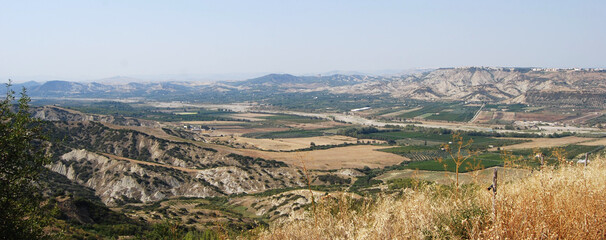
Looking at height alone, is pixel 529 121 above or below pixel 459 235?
below

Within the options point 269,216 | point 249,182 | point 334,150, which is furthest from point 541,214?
point 334,150

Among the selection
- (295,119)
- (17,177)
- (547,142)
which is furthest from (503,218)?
(295,119)

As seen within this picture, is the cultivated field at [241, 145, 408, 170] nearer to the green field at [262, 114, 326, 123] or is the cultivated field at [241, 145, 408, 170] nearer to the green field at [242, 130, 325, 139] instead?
the green field at [242, 130, 325, 139]

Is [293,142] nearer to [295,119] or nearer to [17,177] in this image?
[295,119]

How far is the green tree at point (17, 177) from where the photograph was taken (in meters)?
12.0

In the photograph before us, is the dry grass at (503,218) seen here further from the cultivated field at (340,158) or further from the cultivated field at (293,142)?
the cultivated field at (293,142)

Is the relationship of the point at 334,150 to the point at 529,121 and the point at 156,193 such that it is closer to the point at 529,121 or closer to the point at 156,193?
the point at 156,193

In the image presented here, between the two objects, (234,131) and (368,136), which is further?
(234,131)

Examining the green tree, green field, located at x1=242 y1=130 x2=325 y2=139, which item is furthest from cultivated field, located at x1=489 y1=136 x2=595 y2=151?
the green tree

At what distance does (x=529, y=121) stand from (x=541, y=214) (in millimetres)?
140194

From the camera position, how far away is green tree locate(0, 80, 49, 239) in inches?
472

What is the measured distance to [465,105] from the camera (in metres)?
185

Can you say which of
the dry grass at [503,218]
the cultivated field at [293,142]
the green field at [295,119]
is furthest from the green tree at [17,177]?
the green field at [295,119]

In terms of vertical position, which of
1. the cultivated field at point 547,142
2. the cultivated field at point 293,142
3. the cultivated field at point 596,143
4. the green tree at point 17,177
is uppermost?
the green tree at point 17,177
